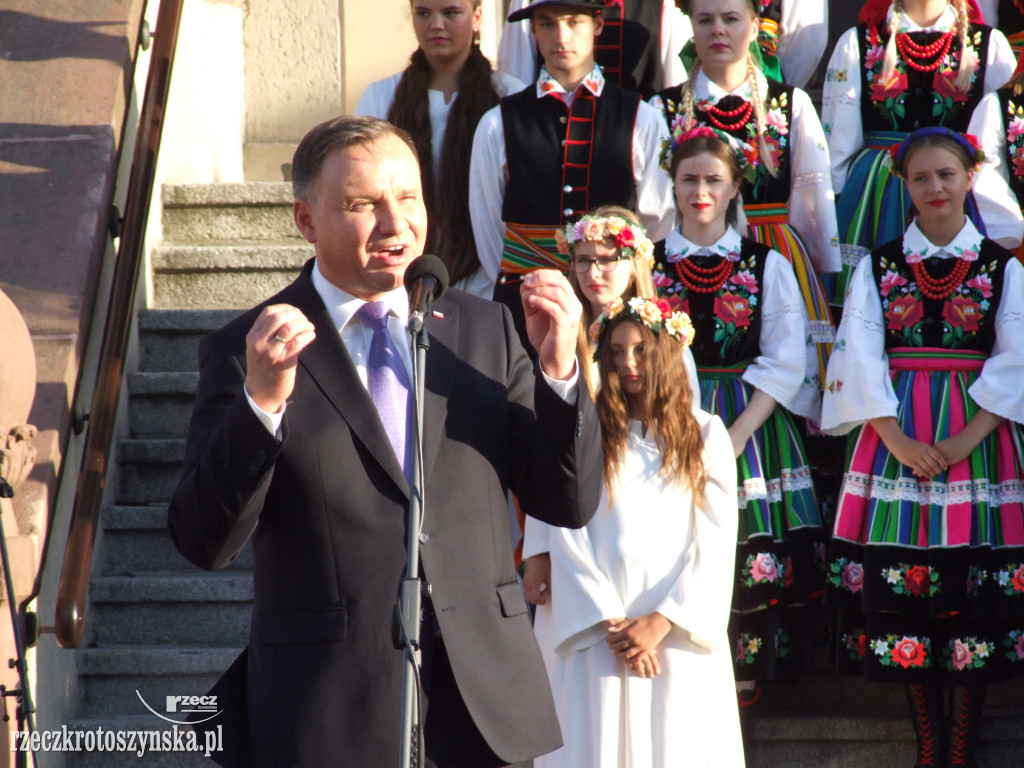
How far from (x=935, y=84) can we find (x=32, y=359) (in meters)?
3.75

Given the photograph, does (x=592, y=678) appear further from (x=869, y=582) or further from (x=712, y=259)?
(x=712, y=259)

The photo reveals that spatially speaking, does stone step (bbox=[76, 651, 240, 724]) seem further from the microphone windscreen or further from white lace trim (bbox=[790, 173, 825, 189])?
the microphone windscreen

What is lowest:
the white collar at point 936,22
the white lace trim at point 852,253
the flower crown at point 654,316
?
the flower crown at point 654,316

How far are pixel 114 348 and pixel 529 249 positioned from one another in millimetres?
1582

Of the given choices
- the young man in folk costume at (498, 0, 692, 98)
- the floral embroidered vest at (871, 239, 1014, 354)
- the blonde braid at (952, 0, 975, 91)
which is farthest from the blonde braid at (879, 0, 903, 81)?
the floral embroidered vest at (871, 239, 1014, 354)

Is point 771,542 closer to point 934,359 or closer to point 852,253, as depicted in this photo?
point 934,359

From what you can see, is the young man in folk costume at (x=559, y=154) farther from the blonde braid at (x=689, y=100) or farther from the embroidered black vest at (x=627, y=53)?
the embroidered black vest at (x=627, y=53)

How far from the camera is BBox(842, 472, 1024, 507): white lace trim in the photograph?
180 inches

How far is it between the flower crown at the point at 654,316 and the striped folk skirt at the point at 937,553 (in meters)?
0.91

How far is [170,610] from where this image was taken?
507cm

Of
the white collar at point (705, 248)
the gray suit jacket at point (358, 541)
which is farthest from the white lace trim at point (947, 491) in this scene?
the gray suit jacket at point (358, 541)

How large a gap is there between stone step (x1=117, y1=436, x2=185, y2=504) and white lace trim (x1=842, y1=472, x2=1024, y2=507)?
9.04 feet

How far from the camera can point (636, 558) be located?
410 cm

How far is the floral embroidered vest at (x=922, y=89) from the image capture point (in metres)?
5.61
